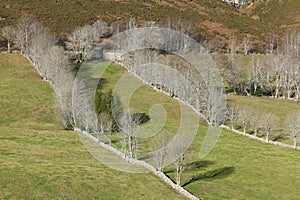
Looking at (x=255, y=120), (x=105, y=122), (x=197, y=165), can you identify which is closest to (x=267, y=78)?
(x=255, y=120)

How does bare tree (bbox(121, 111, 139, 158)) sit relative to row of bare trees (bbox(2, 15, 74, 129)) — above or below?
below

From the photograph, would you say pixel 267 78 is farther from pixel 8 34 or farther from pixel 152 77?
pixel 8 34

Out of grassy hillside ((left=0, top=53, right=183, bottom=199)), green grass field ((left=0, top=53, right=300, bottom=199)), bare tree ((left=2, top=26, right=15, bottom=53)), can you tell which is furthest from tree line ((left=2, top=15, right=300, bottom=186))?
grassy hillside ((left=0, top=53, right=183, bottom=199))

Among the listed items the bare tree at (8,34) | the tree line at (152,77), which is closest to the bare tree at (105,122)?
the tree line at (152,77)

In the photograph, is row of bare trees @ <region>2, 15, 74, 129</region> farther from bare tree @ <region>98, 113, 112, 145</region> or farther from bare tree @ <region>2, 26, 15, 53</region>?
bare tree @ <region>98, 113, 112, 145</region>

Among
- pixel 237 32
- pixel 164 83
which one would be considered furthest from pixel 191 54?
pixel 237 32

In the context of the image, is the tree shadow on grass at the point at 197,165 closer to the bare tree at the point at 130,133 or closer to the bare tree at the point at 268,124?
the bare tree at the point at 130,133
